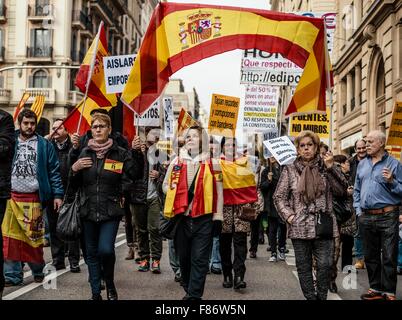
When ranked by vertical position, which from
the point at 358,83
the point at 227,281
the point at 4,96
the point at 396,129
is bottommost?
the point at 227,281

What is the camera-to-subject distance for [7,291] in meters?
6.57

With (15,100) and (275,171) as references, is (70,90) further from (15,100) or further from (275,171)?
(275,171)

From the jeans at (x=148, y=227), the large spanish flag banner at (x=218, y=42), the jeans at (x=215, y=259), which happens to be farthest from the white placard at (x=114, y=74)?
the jeans at (x=215, y=259)

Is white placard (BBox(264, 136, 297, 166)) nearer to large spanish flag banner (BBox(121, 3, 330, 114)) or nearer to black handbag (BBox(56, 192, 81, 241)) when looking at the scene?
large spanish flag banner (BBox(121, 3, 330, 114))

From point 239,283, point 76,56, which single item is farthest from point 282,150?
point 76,56

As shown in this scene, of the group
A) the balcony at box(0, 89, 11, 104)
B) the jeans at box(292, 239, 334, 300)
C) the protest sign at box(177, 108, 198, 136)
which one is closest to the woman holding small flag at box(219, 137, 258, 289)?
the jeans at box(292, 239, 334, 300)

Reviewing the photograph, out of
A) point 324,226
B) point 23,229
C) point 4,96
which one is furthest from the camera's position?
point 4,96

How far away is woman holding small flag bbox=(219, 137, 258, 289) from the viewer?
7.16 meters

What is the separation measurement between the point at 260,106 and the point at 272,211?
4656 millimetres

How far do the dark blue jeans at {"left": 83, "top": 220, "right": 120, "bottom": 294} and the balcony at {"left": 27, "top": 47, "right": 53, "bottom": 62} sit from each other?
37652mm

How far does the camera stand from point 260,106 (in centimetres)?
1448

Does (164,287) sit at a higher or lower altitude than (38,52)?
lower

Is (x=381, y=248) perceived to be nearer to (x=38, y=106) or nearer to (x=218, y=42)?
(x=218, y=42)

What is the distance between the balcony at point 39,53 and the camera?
136 ft
